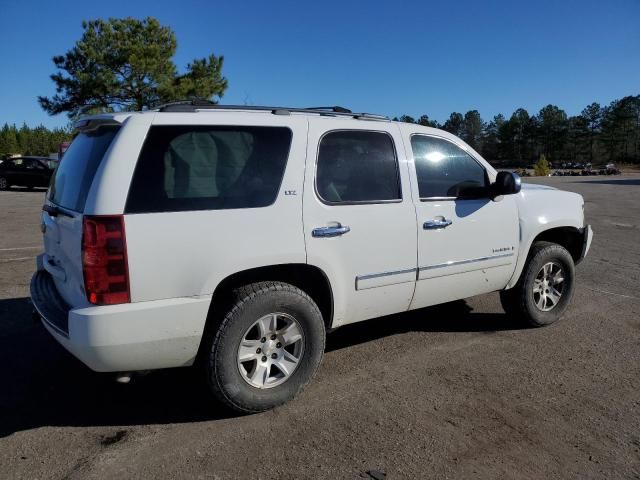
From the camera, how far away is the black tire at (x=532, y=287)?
4758 millimetres

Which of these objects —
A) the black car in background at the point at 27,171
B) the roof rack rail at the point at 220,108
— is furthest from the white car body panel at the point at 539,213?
the black car in background at the point at 27,171

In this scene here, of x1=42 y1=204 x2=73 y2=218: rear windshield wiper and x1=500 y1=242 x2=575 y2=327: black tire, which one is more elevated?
x1=42 y1=204 x2=73 y2=218: rear windshield wiper

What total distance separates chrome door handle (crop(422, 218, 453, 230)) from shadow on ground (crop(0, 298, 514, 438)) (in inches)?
50.1

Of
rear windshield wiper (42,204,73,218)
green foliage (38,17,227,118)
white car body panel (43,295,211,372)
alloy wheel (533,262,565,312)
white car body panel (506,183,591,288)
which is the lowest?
alloy wheel (533,262,565,312)

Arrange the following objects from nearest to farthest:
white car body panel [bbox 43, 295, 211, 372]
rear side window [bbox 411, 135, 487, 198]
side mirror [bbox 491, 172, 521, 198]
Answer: white car body panel [bbox 43, 295, 211, 372] < rear side window [bbox 411, 135, 487, 198] < side mirror [bbox 491, 172, 521, 198]

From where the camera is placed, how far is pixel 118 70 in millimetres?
32438

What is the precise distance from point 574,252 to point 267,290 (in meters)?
3.69

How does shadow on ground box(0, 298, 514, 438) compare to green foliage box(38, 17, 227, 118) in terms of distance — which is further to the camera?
green foliage box(38, 17, 227, 118)

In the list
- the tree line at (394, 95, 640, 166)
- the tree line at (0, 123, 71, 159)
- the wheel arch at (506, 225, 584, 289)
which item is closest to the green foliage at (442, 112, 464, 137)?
the tree line at (394, 95, 640, 166)

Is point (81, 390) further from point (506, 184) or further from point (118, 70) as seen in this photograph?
point (118, 70)

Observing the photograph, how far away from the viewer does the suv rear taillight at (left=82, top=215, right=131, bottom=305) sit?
2.79m

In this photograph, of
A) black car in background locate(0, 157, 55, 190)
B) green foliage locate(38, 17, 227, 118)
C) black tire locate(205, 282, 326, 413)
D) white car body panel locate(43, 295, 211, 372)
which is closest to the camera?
white car body panel locate(43, 295, 211, 372)

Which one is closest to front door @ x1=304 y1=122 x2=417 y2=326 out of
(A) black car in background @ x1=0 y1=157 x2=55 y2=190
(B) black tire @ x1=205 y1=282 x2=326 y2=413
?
(B) black tire @ x1=205 y1=282 x2=326 y2=413

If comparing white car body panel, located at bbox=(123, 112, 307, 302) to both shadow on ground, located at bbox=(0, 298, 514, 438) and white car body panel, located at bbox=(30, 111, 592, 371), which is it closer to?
white car body panel, located at bbox=(30, 111, 592, 371)
